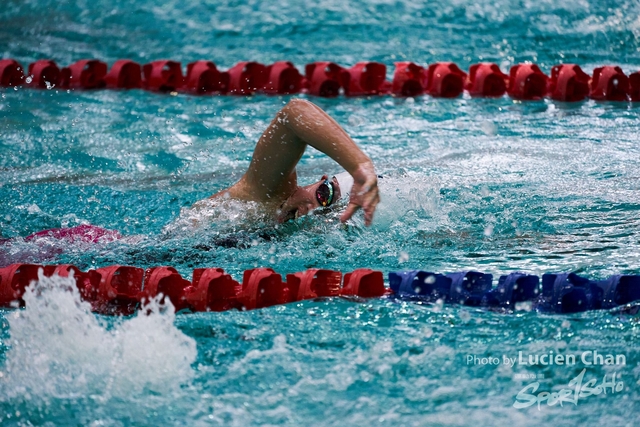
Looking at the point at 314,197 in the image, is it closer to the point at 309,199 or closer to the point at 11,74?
the point at 309,199

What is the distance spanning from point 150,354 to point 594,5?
5.94 metres

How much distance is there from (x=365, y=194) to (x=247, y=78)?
341 centimetres

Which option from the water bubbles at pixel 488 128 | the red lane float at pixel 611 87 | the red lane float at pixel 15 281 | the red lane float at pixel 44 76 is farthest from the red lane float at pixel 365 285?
the red lane float at pixel 44 76

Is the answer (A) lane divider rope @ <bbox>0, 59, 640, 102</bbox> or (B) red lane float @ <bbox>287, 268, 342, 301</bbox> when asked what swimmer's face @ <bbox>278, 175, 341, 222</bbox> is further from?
(A) lane divider rope @ <bbox>0, 59, 640, 102</bbox>

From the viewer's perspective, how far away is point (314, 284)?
8.52 feet

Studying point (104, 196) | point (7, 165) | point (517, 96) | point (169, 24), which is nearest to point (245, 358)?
point (104, 196)

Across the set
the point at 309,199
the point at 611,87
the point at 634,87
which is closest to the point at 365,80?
the point at 611,87

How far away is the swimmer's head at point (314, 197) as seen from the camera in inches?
112

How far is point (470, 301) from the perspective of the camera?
2.50 metres

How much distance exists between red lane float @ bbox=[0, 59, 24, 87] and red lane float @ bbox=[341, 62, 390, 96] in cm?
252

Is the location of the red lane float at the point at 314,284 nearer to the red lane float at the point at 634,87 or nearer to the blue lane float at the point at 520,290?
the blue lane float at the point at 520,290

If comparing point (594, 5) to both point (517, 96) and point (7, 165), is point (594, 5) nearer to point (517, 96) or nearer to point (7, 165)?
point (517, 96)

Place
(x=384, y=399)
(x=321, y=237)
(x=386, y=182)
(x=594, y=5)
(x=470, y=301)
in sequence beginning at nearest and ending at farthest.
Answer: (x=384, y=399), (x=470, y=301), (x=321, y=237), (x=386, y=182), (x=594, y=5)

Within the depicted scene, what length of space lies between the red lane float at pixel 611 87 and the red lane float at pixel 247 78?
7.64 feet
